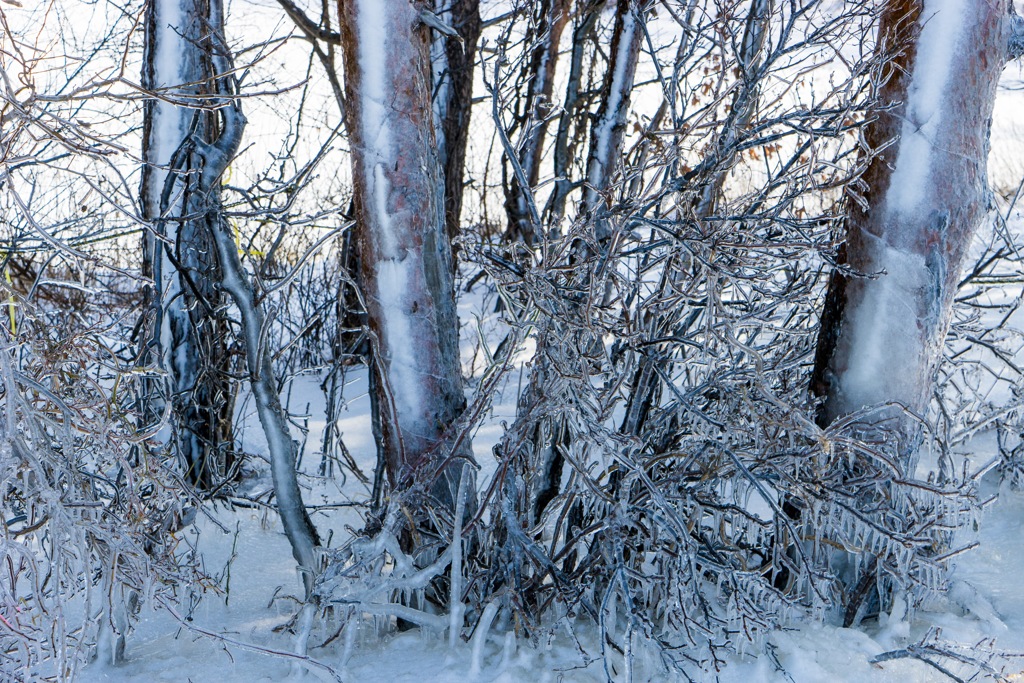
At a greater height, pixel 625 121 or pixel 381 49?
pixel 625 121

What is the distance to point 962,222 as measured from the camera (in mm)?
3000

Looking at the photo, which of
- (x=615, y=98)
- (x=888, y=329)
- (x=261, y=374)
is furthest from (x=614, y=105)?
(x=261, y=374)

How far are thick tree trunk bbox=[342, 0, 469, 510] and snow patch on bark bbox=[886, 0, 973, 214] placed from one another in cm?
155

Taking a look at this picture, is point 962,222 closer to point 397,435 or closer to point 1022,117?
point 397,435

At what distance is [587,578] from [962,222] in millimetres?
1720

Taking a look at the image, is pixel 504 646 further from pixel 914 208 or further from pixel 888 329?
pixel 914 208

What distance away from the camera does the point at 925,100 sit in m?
2.95

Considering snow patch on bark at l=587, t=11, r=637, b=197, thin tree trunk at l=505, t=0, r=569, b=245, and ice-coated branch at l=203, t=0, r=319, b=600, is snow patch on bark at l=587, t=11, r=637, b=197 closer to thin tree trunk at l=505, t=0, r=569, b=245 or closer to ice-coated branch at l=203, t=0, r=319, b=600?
thin tree trunk at l=505, t=0, r=569, b=245

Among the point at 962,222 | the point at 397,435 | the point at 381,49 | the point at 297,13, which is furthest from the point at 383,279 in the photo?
the point at 297,13

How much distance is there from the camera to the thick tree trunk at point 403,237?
2.88m

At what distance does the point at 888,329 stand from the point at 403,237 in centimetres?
166

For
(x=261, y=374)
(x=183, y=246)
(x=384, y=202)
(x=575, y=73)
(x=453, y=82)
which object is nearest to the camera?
(x=384, y=202)

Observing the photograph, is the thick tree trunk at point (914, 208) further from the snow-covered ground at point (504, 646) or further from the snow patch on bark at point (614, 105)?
the snow patch on bark at point (614, 105)

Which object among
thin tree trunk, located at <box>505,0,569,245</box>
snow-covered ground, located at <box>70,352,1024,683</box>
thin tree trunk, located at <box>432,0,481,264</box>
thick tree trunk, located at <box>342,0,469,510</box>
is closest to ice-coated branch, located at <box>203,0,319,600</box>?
snow-covered ground, located at <box>70,352,1024,683</box>
